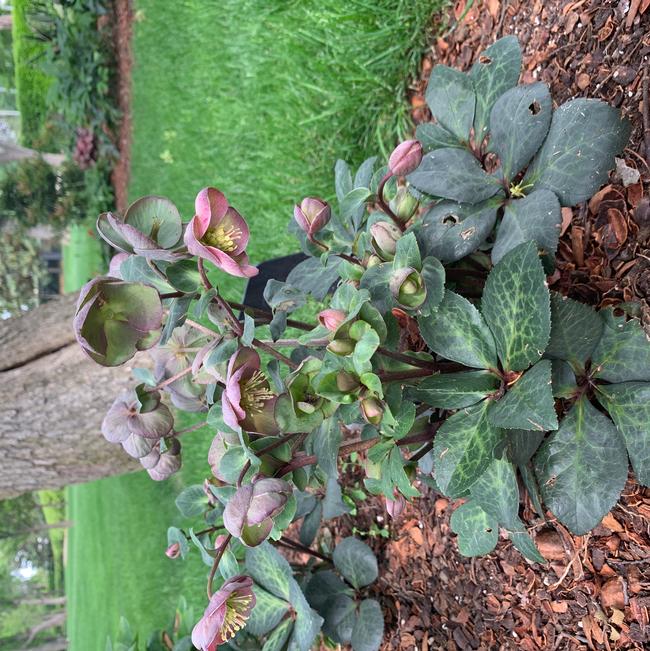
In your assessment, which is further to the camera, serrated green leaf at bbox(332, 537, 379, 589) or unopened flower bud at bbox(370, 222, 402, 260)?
serrated green leaf at bbox(332, 537, 379, 589)

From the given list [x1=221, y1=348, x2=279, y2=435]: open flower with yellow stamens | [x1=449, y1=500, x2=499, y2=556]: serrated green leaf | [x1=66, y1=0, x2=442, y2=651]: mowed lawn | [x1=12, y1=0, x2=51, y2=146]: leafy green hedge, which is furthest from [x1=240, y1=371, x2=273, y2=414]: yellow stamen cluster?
[x1=12, y1=0, x2=51, y2=146]: leafy green hedge

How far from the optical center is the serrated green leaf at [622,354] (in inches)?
38.4

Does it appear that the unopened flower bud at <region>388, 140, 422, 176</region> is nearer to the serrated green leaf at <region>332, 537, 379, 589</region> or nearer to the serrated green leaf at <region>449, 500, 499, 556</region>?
the serrated green leaf at <region>449, 500, 499, 556</region>

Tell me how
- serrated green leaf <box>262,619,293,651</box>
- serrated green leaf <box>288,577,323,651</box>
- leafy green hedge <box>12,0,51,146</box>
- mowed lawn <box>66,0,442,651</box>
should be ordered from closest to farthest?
1. serrated green leaf <box>288,577,323,651</box>
2. serrated green leaf <box>262,619,293,651</box>
3. mowed lawn <box>66,0,442,651</box>
4. leafy green hedge <box>12,0,51,146</box>

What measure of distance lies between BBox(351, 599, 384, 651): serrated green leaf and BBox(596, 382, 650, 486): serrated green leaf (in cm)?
77

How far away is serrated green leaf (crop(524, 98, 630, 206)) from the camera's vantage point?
0.98m

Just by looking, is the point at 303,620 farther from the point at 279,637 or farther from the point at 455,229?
the point at 455,229

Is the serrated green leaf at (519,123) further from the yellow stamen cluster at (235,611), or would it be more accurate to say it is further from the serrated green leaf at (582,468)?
the yellow stamen cluster at (235,611)

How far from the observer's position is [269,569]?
147cm

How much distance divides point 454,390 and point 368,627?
2.52 ft

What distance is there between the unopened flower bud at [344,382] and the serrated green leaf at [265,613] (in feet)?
2.45

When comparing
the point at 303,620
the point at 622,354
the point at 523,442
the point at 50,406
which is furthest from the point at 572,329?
the point at 50,406

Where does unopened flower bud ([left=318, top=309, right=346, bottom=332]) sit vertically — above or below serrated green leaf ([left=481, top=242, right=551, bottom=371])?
below

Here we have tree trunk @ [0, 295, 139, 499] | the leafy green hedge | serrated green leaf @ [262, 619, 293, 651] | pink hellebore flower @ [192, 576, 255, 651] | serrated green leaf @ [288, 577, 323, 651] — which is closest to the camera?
pink hellebore flower @ [192, 576, 255, 651]
